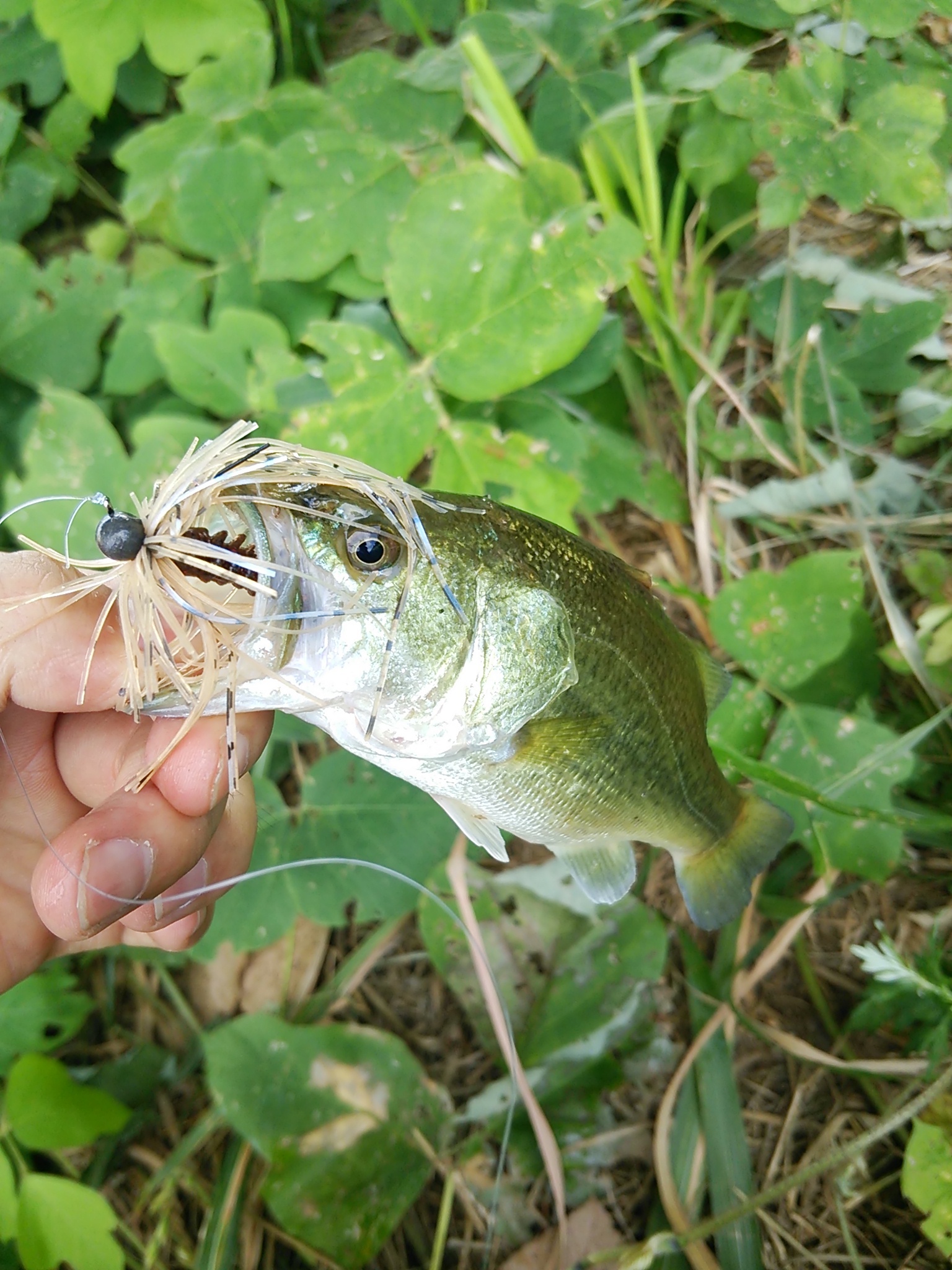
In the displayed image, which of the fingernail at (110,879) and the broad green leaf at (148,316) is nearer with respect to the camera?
the fingernail at (110,879)

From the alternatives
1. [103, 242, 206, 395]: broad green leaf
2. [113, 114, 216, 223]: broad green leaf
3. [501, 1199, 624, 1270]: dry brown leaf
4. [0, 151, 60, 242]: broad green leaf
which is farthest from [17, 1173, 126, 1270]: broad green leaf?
[0, 151, 60, 242]: broad green leaf

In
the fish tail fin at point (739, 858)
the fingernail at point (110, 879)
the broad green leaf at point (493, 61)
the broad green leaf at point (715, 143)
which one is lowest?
the fish tail fin at point (739, 858)

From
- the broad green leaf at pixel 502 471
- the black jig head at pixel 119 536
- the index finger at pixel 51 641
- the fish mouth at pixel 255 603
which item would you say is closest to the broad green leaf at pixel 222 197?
the broad green leaf at pixel 502 471

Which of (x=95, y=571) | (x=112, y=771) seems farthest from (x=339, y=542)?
(x=112, y=771)

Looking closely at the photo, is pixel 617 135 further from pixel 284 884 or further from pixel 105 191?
pixel 284 884

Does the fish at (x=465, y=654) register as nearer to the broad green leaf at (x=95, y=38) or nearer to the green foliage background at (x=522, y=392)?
the green foliage background at (x=522, y=392)

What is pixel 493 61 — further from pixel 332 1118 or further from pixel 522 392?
pixel 332 1118

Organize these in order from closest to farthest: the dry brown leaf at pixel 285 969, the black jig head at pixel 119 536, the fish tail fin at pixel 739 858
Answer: the black jig head at pixel 119 536
the fish tail fin at pixel 739 858
the dry brown leaf at pixel 285 969
